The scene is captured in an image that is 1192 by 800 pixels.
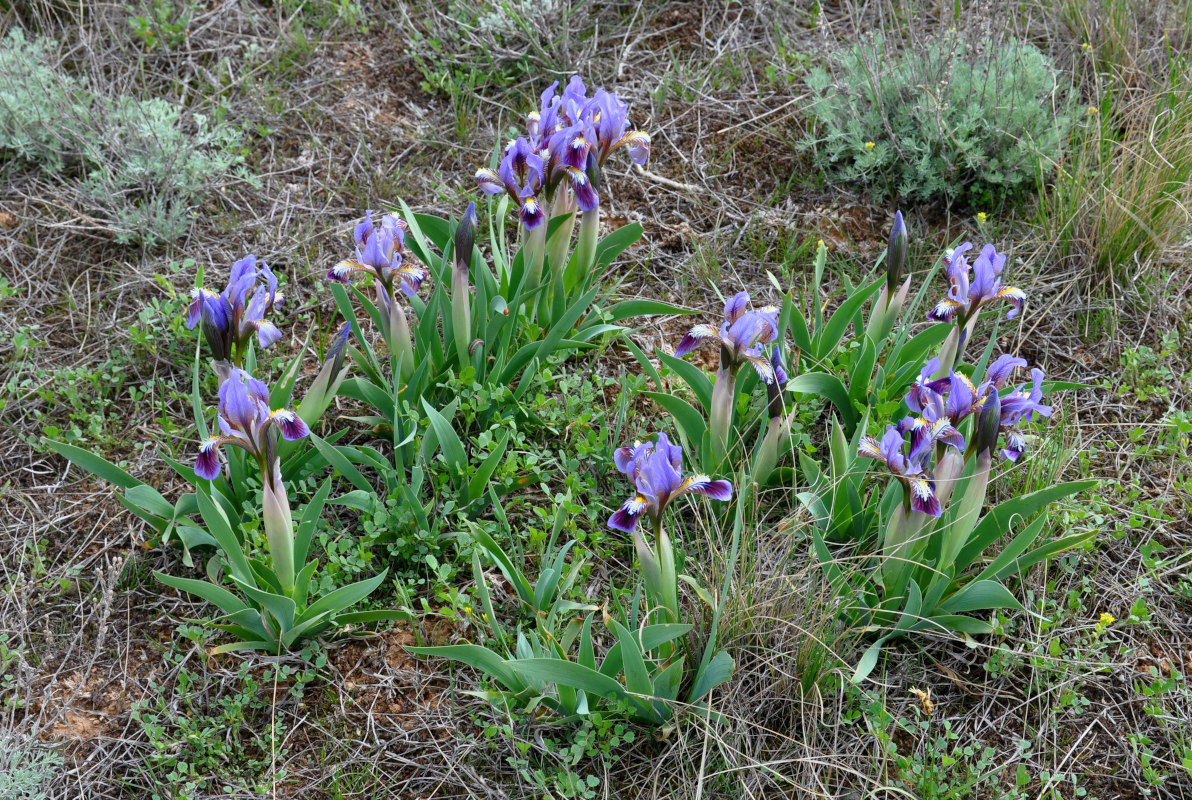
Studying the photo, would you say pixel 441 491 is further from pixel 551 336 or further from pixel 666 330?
pixel 666 330

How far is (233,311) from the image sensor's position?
7.24 ft

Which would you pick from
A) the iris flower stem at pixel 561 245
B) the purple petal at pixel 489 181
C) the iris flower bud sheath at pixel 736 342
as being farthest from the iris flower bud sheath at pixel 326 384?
the iris flower bud sheath at pixel 736 342

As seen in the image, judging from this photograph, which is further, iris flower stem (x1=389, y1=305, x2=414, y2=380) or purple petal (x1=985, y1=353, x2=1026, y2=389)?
iris flower stem (x1=389, y1=305, x2=414, y2=380)

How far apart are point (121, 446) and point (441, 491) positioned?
102cm

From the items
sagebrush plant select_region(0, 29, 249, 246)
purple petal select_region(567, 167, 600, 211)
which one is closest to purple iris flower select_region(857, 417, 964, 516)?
purple petal select_region(567, 167, 600, 211)

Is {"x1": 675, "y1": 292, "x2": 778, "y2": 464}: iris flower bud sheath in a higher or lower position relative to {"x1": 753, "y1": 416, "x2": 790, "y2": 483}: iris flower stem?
higher

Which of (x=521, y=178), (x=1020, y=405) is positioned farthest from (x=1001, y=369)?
(x=521, y=178)

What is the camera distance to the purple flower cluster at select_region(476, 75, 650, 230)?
2654 mm

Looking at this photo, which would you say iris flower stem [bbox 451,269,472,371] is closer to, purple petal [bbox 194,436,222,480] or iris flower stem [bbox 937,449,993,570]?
purple petal [bbox 194,436,222,480]

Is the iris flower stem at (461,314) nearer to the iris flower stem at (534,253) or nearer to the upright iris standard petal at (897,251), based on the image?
the iris flower stem at (534,253)

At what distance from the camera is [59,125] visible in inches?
137

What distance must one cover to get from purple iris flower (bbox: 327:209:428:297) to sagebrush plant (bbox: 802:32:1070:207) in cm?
199

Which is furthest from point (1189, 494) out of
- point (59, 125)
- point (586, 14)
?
point (59, 125)

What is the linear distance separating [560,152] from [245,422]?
48.2 inches
